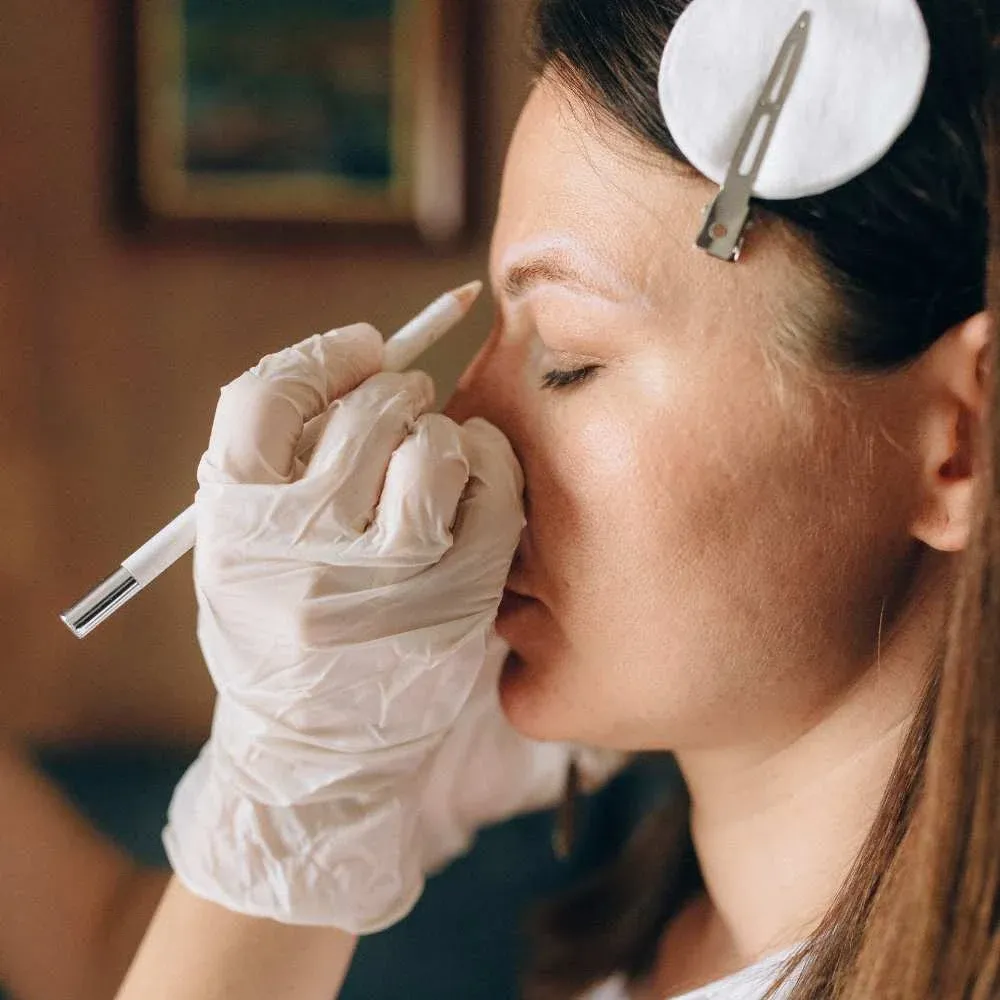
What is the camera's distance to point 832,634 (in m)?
0.74

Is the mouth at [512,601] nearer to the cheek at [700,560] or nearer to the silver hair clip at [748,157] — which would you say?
the cheek at [700,560]

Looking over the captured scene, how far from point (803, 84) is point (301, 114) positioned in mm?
1568

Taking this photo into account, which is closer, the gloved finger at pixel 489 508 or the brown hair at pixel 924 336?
the brown hair at pixel 924 336

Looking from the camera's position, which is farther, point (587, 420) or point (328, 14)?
point (328, 14)

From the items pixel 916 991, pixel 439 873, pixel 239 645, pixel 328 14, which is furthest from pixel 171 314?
pixel 916 991

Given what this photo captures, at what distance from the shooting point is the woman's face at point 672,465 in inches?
27.4

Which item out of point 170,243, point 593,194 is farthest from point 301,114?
point 593,194

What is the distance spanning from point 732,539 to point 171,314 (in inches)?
63.9

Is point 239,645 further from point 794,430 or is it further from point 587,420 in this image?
point 794,430

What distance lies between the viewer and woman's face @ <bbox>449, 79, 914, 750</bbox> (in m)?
0.70

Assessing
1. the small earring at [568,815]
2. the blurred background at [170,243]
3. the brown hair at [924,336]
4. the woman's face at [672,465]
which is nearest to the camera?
the brown hair at [924,336]

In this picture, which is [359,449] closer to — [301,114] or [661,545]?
[661,545]

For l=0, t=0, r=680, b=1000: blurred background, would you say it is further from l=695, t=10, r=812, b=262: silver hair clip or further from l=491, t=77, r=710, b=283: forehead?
l=695, t=10, r=812, b=262: silver hair clip

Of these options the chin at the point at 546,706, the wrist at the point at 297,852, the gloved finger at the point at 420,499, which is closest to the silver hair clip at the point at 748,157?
the gloved finger at the point at 420,499
